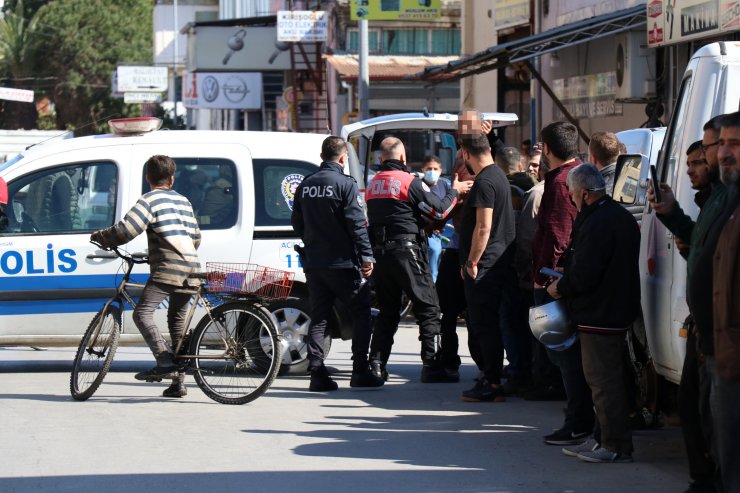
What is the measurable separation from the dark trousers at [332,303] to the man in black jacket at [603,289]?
2945 millimetres

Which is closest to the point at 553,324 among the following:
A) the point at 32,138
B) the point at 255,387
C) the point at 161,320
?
the point at 255,387

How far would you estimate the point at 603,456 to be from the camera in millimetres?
7105

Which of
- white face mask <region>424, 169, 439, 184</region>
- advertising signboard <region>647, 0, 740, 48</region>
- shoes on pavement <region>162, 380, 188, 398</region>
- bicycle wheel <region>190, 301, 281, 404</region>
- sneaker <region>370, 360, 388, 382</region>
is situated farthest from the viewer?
white face mask <region>424, 169, 439, 184</region>

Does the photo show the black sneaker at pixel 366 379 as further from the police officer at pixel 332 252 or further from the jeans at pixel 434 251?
the jeans at pixel 434 251

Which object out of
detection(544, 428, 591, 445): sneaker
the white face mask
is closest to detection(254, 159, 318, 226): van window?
the white face mask

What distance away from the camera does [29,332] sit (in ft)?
33.5

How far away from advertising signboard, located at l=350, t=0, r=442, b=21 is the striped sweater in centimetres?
1563

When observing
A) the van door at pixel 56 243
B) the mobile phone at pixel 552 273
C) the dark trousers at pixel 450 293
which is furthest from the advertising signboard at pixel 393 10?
the mobile phone at pixel 552 273

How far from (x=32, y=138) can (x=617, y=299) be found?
2576 centimetres

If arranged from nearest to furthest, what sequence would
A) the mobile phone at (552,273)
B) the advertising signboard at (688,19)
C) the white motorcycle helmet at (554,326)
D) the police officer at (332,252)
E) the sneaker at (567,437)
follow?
the white motorcycle helmet at (554,326), the mobile phone at (552,273), the sneaker at (567,437), the police officer at (332,252), the advertising signboard at (688,19)

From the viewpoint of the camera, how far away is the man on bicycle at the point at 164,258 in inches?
361

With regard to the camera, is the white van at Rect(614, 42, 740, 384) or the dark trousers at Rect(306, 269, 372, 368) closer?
the white van at Rect(614, 42, 740, 384)

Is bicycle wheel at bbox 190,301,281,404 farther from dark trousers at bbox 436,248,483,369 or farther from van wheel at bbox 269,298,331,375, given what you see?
dark trousers at bbox 436,248,483,369

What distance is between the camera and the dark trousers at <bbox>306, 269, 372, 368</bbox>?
976 cm
